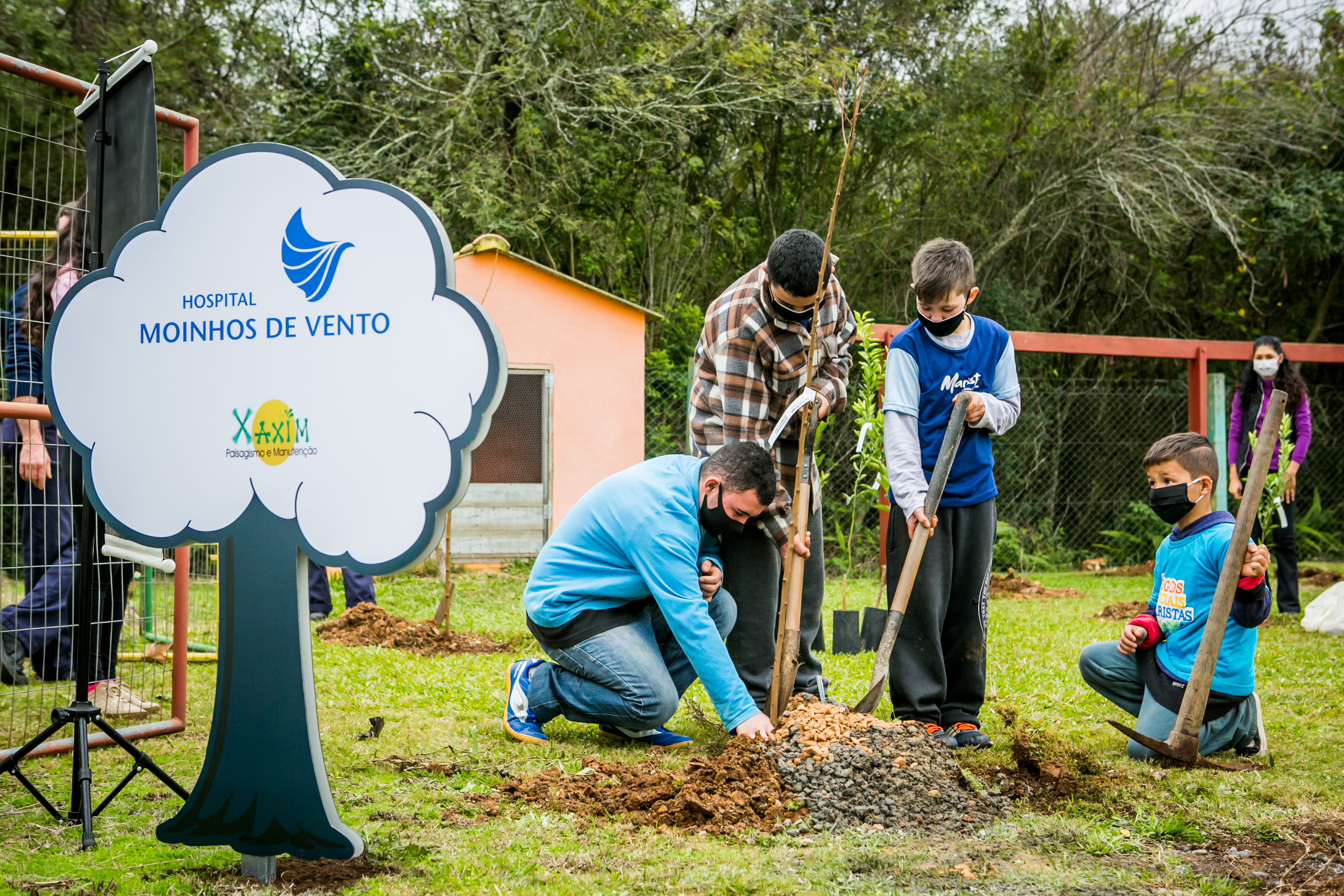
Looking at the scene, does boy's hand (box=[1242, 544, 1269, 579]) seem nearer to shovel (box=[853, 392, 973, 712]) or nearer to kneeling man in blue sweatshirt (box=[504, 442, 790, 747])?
shovel (box=[853, 392, 973, 712])

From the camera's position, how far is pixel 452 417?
2318 mm

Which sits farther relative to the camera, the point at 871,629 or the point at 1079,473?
the point at 1079,473

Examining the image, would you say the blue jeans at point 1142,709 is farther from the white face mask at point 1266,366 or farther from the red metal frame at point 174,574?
the white face mask at point 1266,366

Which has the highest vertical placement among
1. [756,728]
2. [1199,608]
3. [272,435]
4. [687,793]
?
[272,435]

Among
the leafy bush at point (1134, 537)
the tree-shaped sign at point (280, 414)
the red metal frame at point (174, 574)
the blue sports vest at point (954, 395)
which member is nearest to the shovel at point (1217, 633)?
the blue sports vest at point (954, 395)

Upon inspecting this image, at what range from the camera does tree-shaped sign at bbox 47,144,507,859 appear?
2344mm

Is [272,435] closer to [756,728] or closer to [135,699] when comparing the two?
[756,728]

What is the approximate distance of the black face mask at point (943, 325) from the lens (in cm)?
358

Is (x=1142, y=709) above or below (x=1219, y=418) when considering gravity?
below

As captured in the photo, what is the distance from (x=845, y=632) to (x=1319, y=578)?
578 centimetres

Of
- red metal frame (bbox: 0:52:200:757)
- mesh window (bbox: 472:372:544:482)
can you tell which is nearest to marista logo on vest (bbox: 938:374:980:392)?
red metal frame (bbox: 0:52:200:757)

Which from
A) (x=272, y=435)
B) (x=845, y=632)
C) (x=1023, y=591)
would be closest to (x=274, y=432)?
(x=272, y=435)

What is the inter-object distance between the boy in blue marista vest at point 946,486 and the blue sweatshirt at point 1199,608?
611mm

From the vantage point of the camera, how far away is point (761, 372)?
12.3ft
